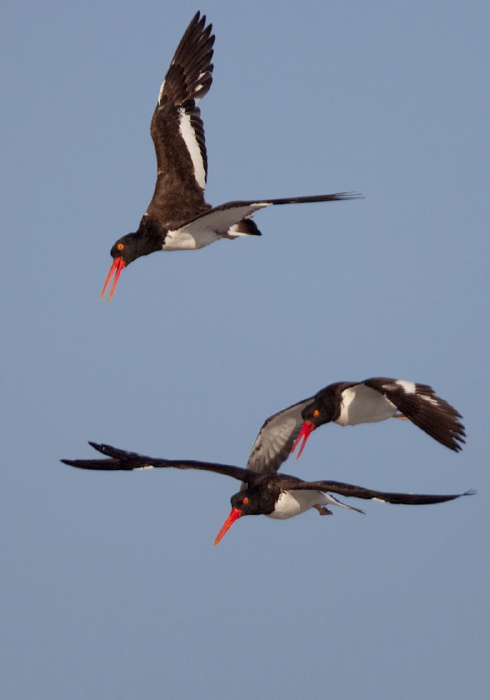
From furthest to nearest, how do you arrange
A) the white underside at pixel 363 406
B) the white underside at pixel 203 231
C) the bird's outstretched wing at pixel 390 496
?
1. the white underside at pixel 203 231
2. the white underside at pixel 363 406
3. the bird's outstretched wing at pixel 390 496

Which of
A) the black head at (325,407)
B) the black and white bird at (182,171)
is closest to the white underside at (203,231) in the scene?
the black and white bird at (182,171)

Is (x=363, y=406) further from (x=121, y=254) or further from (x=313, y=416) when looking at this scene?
(x=121, y=254)

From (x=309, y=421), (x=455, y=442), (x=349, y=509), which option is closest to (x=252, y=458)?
(x=309, y=421)

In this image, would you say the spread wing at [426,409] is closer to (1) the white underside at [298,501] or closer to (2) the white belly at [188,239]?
(1) the white underside at [298,501]

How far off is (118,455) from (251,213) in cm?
311

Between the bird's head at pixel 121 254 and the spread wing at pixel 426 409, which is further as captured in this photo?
the bird's head at pixel 121 254

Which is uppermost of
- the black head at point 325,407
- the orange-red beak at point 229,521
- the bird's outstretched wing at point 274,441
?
the black head at point 325,407

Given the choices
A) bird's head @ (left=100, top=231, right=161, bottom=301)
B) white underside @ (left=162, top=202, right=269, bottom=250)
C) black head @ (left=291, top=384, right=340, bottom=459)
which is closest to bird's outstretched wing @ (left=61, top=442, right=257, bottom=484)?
black head @ (left=291, top=384, right=340, bottom=459)

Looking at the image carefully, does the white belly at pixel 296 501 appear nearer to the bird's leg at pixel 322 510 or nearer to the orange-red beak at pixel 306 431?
the bird's leg at pixel 322 510

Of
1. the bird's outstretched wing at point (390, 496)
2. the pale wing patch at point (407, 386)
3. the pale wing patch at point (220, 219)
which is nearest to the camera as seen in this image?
the bird's outstretched wing at point (390, 496)

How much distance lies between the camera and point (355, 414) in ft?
43.2

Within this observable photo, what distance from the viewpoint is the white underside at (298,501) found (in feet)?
41.1

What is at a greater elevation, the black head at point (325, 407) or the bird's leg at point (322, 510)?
the black head at point (325, 407)

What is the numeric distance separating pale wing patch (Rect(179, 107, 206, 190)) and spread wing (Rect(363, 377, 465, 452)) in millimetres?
3914
